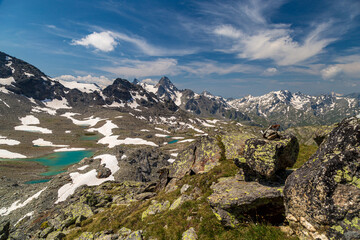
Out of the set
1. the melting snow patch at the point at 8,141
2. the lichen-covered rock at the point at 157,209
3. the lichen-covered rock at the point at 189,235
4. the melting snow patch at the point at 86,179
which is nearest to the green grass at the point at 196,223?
the lichen-covered rock at the point at 189,235

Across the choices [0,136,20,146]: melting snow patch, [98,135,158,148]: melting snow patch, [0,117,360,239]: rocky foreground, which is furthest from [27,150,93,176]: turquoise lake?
[0,117,360,239]: rocky foreground

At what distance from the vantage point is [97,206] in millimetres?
30219

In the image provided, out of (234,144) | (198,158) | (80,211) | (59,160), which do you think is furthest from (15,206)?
(59,160)

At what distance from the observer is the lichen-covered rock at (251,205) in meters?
9.54

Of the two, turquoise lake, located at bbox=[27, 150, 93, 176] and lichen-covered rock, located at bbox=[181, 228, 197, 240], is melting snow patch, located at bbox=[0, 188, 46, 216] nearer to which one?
turquoise lake, located at bbox=[27, 150, 93, 176]

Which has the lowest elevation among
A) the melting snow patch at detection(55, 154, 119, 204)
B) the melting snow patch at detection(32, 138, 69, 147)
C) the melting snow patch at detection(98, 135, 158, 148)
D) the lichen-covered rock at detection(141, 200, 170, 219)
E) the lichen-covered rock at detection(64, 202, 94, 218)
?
the melting snow patch at detection(32, 138, 69, 147)

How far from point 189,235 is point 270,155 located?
7.73 m

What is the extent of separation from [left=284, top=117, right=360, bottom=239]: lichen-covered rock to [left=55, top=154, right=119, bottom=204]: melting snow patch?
55.5 m

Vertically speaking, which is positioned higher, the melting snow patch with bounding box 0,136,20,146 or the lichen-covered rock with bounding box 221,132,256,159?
the lichen-covered rock with bounding box 221,132,256,159

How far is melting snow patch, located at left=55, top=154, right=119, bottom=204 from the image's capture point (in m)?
47.0

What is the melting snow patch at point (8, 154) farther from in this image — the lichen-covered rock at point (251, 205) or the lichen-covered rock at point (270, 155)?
the lichen-covered rock at point (270, 155)

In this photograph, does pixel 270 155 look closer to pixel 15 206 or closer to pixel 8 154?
pixel 15 206

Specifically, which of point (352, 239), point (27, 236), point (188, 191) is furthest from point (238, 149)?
point (27, 236)

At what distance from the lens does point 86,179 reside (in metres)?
53.4
